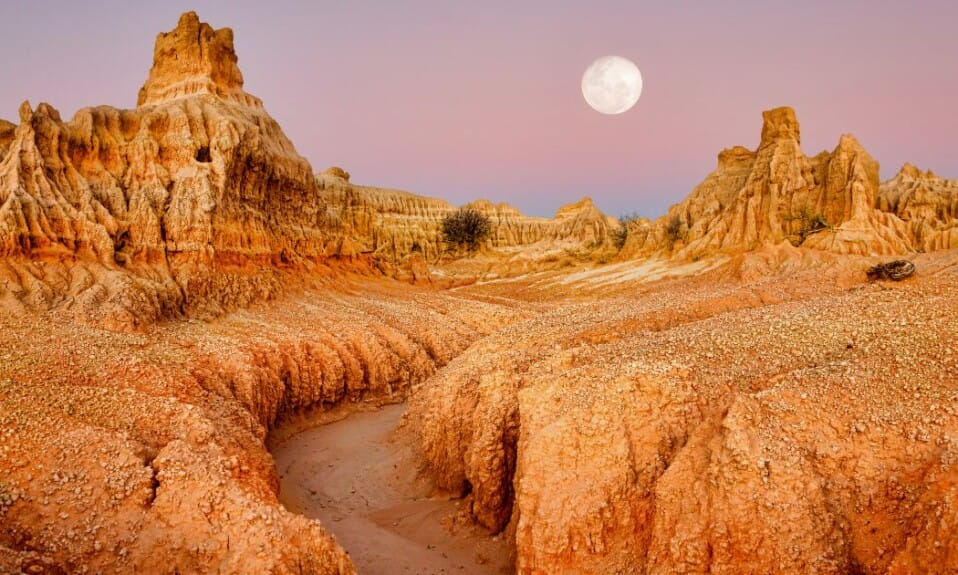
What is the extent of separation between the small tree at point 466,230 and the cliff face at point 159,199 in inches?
1341

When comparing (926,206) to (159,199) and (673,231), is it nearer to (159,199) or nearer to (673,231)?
(673,231)

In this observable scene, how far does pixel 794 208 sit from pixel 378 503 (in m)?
28.8

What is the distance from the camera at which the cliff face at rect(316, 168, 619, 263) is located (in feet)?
173

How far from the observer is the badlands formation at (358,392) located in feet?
17.1

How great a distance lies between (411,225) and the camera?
57094 mm

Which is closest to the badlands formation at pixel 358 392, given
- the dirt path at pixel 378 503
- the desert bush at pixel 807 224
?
the dirt path at pixel 378 503

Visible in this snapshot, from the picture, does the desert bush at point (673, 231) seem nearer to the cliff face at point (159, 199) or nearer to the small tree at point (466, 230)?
the small tree at point (466, 230)

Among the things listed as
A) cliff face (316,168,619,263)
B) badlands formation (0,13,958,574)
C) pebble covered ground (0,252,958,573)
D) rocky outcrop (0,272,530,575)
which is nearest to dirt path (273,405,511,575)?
badlands formation (0,13,958,574)

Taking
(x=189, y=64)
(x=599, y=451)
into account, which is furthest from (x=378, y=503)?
(x=189, y=64)

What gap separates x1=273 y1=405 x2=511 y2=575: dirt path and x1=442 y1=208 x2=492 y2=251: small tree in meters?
43.5

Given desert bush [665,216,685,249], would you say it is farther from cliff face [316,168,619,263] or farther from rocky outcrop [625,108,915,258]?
cliff face [316,168,619,263]

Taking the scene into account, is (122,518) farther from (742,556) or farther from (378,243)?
(378,243)

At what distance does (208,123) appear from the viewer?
19.1 metres

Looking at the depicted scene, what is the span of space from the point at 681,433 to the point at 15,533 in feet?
23.8
